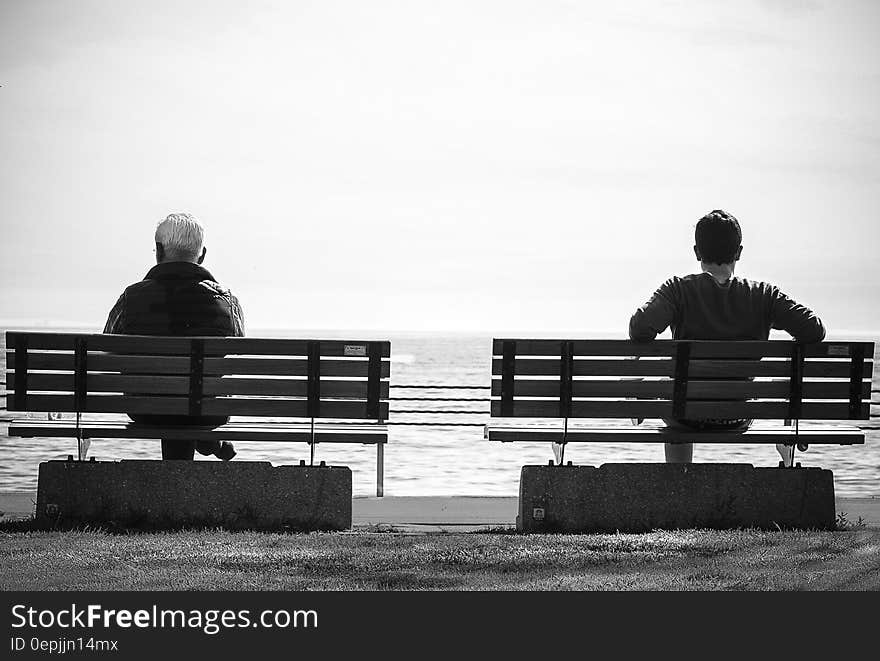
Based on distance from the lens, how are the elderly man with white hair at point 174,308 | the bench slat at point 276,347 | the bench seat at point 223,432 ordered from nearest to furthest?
the bench slat at point 276,347, the bench seat at point 223,432, the elderly man with white hair at point 174,308

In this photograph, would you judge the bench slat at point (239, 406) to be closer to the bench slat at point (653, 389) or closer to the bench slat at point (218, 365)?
the bench slat at point (218, 365)

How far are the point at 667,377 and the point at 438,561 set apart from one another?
199 centimetres

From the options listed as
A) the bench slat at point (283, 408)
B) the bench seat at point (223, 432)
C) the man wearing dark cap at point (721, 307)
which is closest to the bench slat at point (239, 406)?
the bench slat at point (283, 408)

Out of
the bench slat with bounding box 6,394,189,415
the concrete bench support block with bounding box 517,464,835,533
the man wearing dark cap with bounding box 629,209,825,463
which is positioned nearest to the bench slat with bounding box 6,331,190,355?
the bench slat with bounding box 6,394,189,415

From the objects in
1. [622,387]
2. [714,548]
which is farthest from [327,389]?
[714,548]

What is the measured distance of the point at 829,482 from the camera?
7613mm

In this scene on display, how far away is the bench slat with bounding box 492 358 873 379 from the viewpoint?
748 cm

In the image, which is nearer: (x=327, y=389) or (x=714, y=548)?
(x=714, y=548)

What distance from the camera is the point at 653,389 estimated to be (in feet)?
24.8

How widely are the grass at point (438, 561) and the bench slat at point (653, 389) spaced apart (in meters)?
0.81

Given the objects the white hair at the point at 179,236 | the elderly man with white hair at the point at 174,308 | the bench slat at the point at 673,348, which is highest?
the white hair at the point at 179,236

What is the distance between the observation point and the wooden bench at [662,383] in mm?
7480
